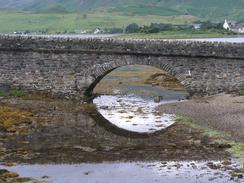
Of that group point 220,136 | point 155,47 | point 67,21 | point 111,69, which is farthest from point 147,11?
point 220,136

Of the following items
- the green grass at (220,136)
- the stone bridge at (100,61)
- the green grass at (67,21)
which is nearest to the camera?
the green grass at (220,136)

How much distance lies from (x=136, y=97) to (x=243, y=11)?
536 feet

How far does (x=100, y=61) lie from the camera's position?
33906 mm

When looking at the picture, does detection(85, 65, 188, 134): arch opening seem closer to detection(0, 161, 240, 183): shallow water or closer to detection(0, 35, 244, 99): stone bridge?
detection(0, 35, 244, 99): stone bridge

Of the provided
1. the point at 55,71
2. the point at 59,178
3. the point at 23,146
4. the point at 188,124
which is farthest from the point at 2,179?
the point at 55,71

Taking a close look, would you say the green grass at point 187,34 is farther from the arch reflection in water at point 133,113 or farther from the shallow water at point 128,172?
the shallow water at point 128,172

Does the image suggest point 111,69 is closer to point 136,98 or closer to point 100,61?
point 100,61

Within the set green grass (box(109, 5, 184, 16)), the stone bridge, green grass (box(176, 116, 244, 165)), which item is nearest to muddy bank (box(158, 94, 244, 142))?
green grass (box(176, 116, 244, 165))

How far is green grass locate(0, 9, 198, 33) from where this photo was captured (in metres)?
151

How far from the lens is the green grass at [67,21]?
151 meters

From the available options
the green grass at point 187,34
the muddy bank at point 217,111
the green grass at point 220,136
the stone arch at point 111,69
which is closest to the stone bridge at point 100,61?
the stone arch at point 111,69

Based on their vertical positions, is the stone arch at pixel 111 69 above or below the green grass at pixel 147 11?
below

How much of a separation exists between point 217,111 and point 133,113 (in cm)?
470

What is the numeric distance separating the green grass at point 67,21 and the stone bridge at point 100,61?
108796mm
